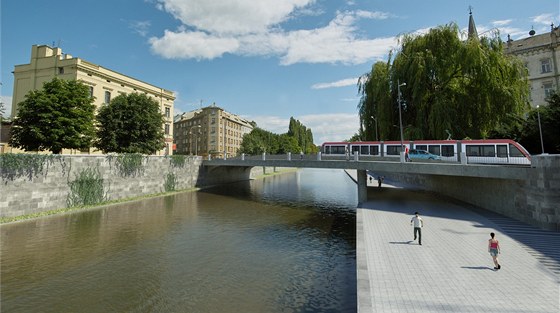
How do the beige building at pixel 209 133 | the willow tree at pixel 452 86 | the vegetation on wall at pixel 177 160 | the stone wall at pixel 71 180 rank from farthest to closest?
the beige building at pixel 209 133 → the vegetation on wall at pixel 177 160 → the willow tree at pixel 452 86 → the stone wall at pixel 71 180

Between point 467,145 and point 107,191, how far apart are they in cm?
3707

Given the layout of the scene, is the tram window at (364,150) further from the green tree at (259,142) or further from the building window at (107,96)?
the green tree at (259,142)

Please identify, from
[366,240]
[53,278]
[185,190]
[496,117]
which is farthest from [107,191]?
[496,117]

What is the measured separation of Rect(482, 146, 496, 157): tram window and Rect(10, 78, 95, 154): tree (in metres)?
38.0

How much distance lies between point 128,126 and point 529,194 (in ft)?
129

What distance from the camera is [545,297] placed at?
8.30 metres

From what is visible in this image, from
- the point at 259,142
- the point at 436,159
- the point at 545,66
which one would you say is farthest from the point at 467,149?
the point at 259,142

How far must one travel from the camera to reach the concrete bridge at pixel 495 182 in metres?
15.6

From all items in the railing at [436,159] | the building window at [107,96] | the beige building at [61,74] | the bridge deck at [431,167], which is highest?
the beige building at [61,74]

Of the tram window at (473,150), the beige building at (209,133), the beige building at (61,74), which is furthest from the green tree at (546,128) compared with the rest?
the beige building at (209,133)

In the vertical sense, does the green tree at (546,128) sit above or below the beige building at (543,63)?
below

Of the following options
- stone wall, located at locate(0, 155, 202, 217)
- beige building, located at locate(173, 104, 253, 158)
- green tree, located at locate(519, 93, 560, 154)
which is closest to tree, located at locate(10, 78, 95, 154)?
stone wall, located at locate(0, 155, 202, 217)

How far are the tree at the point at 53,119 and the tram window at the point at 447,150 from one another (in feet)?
117

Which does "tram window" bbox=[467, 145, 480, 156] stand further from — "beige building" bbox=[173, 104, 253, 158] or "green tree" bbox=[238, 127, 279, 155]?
"beige building" bbox=[173, 104, 253, 158]
